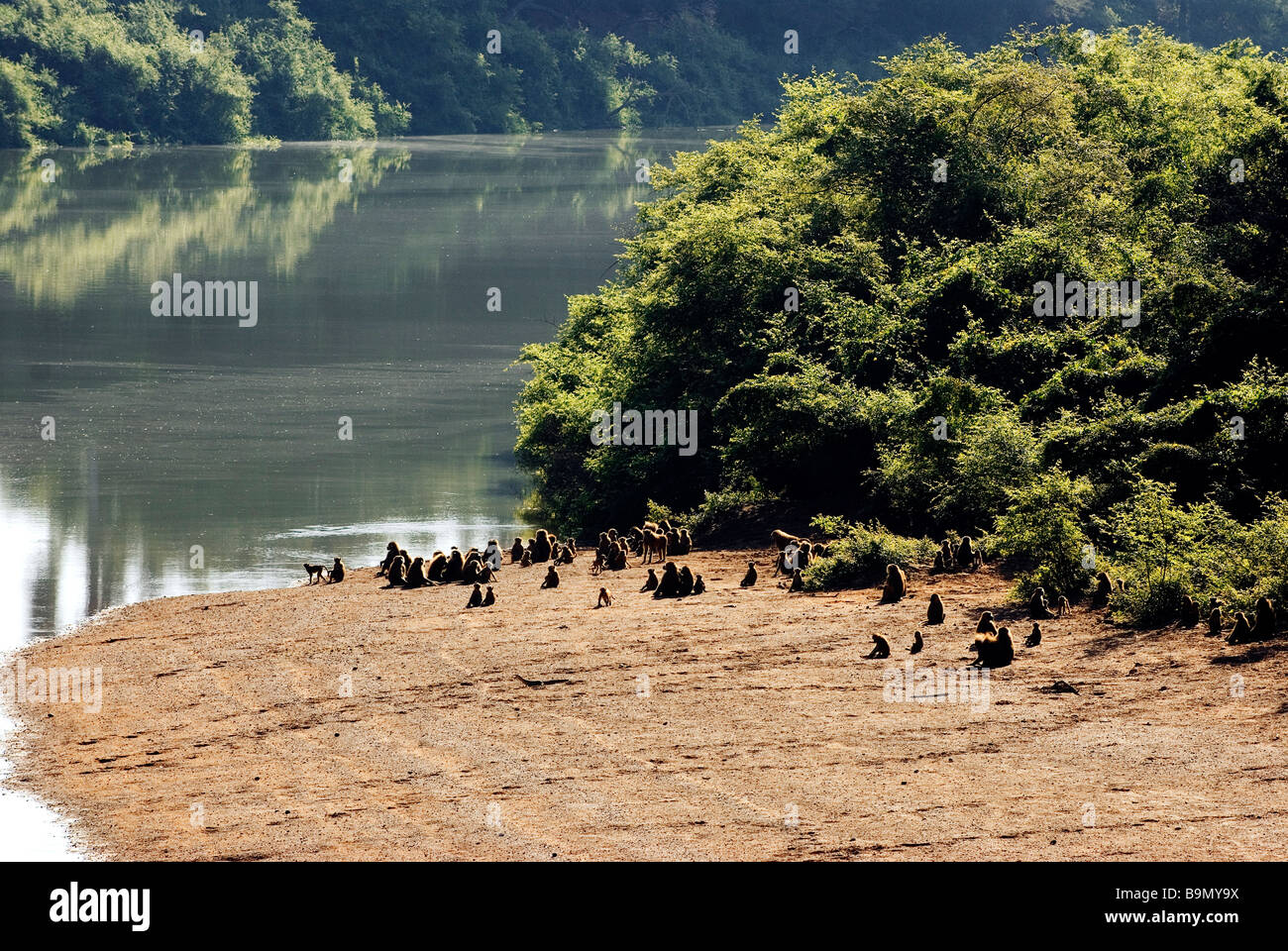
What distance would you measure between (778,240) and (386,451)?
44.4 feet

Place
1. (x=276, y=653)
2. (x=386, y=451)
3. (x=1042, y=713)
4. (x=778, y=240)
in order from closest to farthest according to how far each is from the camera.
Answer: (x=1042, y=713) → (x=276, y=653) → (x=778, y=240) → (x=386, y=451)

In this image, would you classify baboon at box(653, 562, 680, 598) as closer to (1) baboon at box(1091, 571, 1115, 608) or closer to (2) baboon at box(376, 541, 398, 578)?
(2) baboon at box(376, 541, 398, 578)

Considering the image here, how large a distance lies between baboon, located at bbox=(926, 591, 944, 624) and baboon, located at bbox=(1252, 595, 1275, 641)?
4.42 m

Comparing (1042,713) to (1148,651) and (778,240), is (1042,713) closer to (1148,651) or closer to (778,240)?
(1148,651)

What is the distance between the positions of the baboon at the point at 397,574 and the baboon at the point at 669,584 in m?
5.17

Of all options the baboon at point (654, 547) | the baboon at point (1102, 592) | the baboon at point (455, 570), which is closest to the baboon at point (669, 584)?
the baboon at point (654, 547)

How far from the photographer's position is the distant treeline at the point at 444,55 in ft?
444

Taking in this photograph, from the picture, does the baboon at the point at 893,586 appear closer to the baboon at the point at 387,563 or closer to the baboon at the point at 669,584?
the baboon at the point at 669,584

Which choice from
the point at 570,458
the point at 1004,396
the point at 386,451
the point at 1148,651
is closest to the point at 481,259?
the point at 386,451

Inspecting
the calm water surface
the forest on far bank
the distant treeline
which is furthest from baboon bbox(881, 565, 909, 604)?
the distant treeline

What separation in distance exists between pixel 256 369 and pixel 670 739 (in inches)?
1728

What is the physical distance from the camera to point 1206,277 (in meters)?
28.6

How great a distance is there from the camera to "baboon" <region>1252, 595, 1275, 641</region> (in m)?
21.1

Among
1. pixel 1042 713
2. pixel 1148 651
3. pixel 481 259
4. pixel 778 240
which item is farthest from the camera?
pixel 481 259
